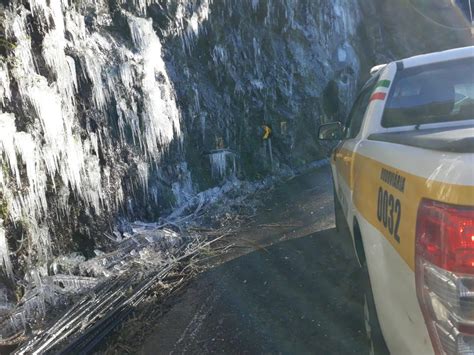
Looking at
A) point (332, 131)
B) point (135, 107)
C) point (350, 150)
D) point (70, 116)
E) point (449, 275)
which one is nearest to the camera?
point (449, 275)

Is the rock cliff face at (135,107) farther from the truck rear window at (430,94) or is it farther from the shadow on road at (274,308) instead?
the truck rear window at (430,94)

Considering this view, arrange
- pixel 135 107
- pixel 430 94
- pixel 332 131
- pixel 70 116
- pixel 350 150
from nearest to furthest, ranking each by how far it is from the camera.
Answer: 1. pixel 430 94
2. pixel 350 150
3. pixel 332 131
4. pixel 70 116
5. pixel 135 107

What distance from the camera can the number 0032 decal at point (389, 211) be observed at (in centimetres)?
194

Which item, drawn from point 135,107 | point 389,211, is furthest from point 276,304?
point 135,107

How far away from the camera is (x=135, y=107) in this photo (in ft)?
28.3

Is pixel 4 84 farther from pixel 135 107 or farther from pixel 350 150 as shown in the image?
pixel 350 150

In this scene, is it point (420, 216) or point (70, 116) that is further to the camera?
point (70, 116)

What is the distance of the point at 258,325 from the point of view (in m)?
4.20

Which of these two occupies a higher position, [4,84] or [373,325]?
[4,84]

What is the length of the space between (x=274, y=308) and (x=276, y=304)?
0.31 ft

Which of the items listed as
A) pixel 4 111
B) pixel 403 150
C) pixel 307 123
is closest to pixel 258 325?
pixel 403 150

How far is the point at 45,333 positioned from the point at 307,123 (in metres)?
12.9

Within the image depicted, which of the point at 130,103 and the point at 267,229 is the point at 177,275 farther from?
the point at 130,103

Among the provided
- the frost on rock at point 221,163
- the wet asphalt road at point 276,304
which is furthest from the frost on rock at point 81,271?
the frost on rock at point 221,163
